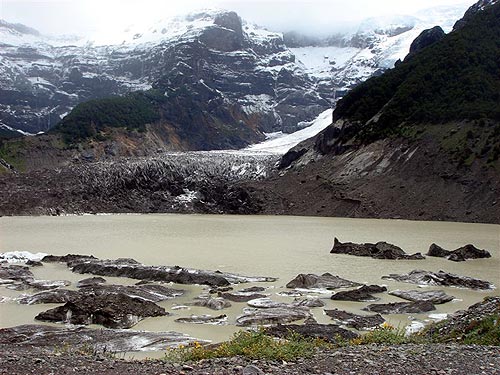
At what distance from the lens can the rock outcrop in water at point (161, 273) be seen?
73.5 ft

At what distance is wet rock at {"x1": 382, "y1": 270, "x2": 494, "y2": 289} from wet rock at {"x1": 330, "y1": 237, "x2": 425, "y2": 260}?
7087mm

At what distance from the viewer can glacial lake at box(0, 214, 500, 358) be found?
16.8m

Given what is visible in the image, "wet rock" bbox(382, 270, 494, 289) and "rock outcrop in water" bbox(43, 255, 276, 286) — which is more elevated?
"wet rock" bbox(382, 270, 494, 289)

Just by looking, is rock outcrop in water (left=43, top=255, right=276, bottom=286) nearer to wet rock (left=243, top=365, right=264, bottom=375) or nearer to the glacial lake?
the glacial lake

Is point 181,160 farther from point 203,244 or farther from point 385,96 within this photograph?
point 203,244

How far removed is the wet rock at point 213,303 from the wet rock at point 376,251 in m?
15.7

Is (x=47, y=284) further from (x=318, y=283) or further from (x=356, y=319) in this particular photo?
(x=356, y=319)

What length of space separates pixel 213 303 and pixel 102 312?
378 cm

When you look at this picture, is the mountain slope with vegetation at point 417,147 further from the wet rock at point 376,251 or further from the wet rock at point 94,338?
the wet rock at point 94,338

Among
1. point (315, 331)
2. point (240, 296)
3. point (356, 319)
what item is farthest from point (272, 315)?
point (240, 296)

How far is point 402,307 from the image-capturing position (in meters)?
17.4

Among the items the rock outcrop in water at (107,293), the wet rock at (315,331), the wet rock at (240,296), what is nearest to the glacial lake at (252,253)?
the rock outcrop in water at (107,293)

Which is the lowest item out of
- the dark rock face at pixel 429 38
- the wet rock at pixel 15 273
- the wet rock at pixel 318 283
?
the wet rock at pixel 15 273

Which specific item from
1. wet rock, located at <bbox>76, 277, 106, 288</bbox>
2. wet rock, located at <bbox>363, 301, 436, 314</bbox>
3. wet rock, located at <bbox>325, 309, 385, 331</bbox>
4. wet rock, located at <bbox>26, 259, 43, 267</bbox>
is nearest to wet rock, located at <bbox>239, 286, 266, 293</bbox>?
wet rock, located at <bbox>325, 309, 385, 331</bbox>
